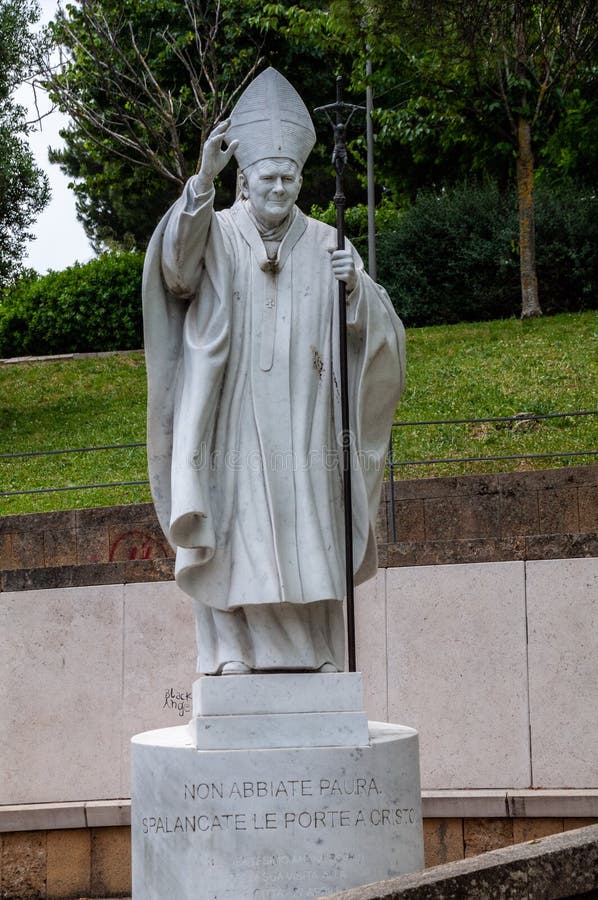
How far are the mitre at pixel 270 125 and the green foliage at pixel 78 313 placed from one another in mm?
19565

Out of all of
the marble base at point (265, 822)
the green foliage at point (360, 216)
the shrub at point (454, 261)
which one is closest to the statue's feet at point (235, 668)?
the marble base at point (265, 822)

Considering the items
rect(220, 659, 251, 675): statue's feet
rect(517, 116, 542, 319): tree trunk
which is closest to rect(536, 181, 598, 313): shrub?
rect(517, 116, 542, 319): tree trunk

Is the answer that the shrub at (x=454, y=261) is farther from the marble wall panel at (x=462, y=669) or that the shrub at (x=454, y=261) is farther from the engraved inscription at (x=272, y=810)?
the engraved inscription at (x=272, y=810)

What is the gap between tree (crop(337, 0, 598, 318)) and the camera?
19188mm

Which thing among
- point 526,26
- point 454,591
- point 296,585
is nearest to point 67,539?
point 454,591

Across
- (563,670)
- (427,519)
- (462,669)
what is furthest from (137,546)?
(563,670)

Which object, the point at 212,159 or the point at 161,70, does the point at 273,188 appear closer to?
the point at 212,159

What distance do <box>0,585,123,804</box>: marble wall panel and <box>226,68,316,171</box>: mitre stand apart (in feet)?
15.1

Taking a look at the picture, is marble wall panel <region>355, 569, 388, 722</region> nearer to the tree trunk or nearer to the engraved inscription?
the engraved inscription

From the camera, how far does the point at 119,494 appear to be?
1612 centimetres

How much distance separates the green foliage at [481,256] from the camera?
1005 inches

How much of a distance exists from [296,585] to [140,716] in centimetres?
438

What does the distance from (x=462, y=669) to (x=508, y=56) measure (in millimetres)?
14941

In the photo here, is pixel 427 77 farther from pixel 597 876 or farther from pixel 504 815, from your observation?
pixel 597 876
